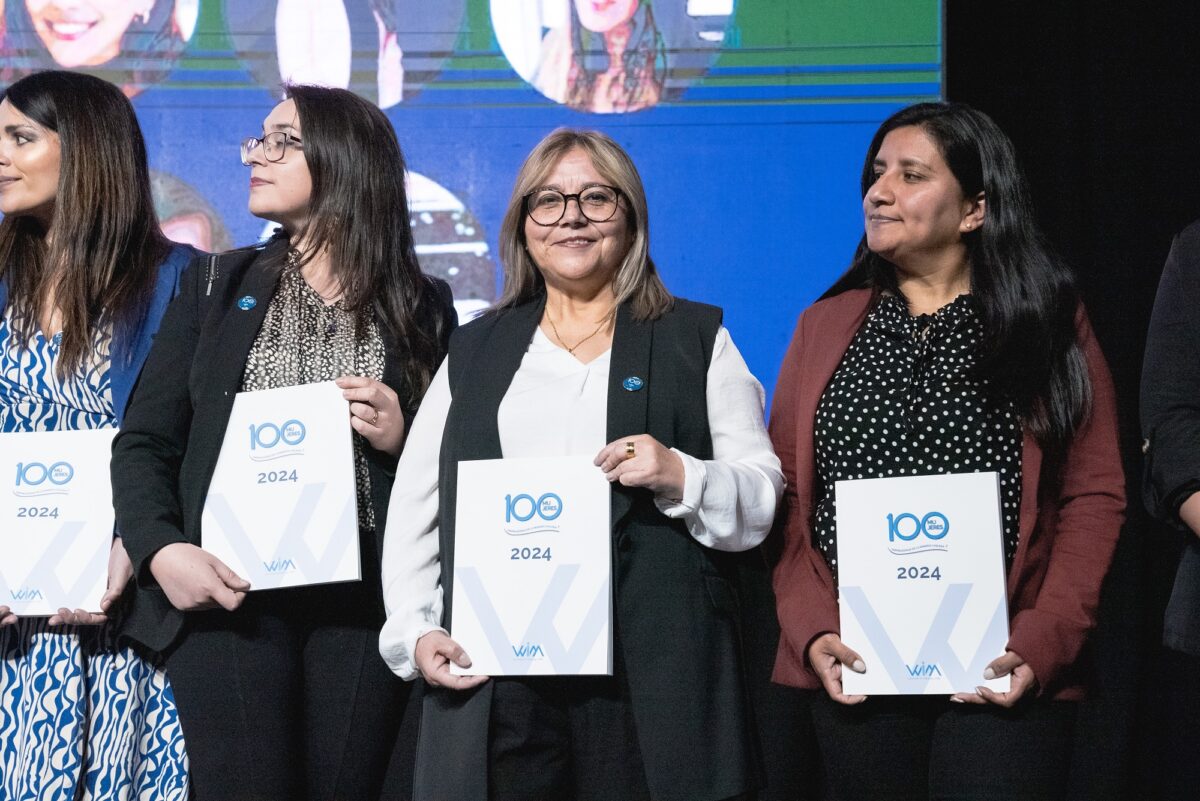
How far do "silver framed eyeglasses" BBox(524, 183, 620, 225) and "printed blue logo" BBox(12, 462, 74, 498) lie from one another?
1.00 metres

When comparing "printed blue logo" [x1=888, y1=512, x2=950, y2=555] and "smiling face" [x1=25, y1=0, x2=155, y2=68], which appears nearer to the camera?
"printed blue logo" [x1=888, y1=512, x2=950, y2=555]

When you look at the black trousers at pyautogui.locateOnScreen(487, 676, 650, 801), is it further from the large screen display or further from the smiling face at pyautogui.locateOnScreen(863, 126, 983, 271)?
the large screen display

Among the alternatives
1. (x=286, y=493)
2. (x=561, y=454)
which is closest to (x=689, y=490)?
(x=561, y=454)

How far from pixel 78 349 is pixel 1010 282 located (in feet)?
5.66

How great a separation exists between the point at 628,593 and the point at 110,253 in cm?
130

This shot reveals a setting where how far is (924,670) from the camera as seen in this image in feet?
6.77

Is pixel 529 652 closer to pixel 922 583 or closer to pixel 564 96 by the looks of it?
pixel 922 583

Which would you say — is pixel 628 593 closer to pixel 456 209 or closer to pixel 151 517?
pixel 151 517

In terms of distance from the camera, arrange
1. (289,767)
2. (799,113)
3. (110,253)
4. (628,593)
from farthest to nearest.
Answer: (799,113), (110,253), (289,767), (628,593)

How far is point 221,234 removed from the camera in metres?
3.75

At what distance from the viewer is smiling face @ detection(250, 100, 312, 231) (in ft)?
8.37

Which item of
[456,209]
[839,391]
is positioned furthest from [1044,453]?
[456,209]

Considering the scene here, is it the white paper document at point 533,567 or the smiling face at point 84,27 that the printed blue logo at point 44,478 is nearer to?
the white paper document at point 533,567

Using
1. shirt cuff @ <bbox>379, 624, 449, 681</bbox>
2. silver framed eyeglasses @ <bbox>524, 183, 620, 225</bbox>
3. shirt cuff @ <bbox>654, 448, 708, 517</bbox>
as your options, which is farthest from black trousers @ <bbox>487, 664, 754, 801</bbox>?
silver framed eyeglasses @ <bbox>524, 183, 620, 225</bbox>
